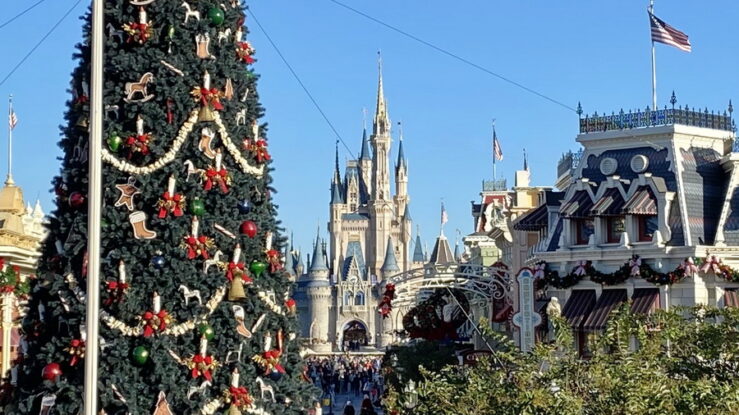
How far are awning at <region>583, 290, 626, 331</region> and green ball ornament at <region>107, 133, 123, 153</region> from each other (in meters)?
14.9

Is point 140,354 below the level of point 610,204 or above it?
below

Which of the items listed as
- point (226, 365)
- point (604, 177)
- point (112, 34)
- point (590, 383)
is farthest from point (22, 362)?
point (604, 177)

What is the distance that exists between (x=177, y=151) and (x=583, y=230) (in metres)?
16.3

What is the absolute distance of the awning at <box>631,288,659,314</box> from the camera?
81.5ft

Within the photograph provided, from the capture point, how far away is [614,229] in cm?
2633

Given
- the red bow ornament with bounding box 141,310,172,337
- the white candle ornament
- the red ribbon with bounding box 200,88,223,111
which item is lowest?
the red bow ornament with bounding box 141,310,172,337

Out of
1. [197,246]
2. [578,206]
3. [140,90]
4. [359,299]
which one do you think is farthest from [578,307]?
[359,299]

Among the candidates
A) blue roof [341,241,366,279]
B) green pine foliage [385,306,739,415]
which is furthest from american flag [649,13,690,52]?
blue roof [341,241,366,279]

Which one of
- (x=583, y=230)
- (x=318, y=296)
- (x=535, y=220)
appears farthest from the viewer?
(x=318, y=296)

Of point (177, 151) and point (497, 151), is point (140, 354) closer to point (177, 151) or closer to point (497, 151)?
point (177, 151)

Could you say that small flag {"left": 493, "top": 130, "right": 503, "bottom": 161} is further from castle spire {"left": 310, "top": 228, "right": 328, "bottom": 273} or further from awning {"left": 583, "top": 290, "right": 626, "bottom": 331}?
castle spire {"left": 310, "top": 228, "right": 328, "bottom": 273}

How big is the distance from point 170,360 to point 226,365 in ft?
1.99

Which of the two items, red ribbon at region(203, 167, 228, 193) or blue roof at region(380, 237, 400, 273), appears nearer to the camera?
red ribbon at region(203, 167, 228, 193)

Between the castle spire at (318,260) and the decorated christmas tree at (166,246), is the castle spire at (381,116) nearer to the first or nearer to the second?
the castle spire at (318,260)
